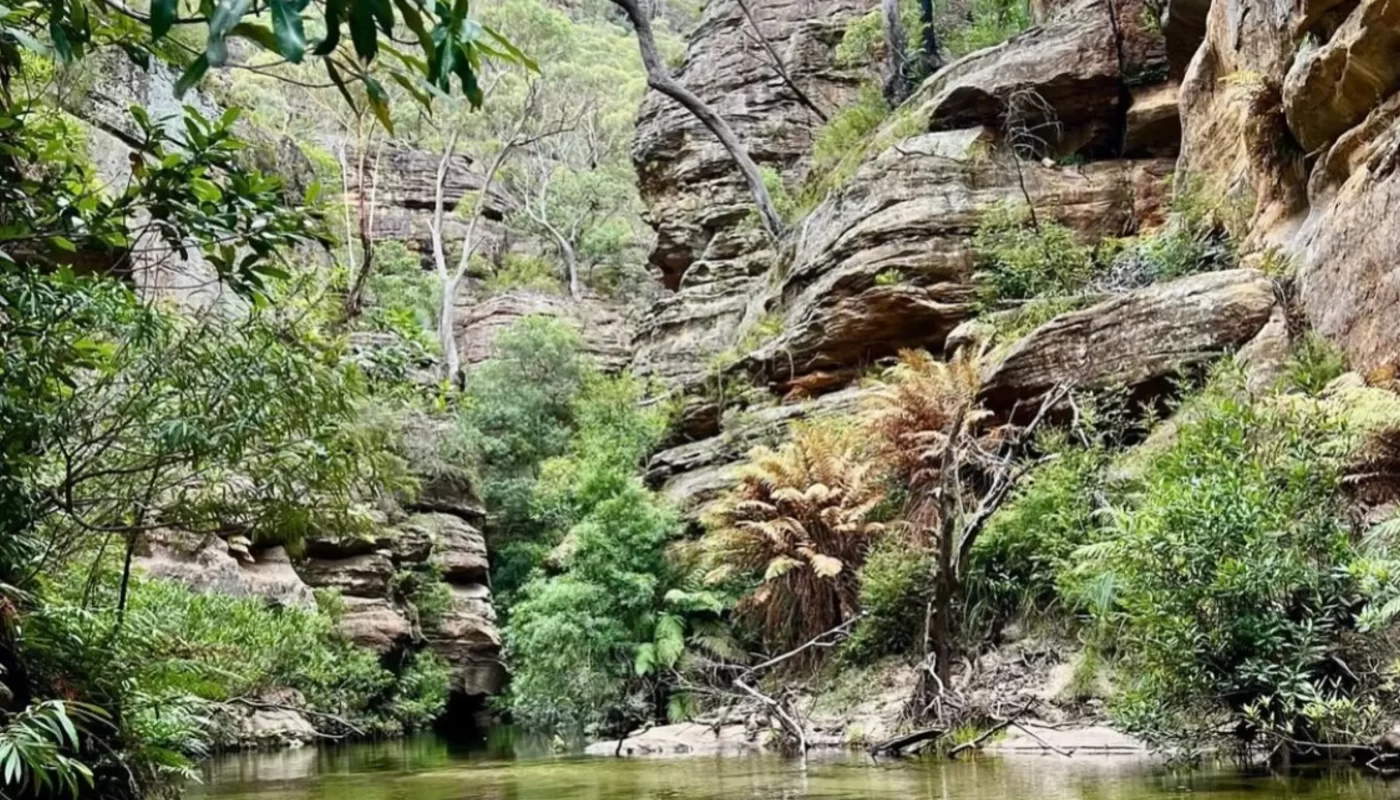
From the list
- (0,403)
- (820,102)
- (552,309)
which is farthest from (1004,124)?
(552,309)

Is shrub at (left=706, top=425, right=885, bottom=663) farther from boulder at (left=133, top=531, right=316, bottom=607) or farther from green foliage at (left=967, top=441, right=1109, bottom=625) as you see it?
boulder at (left=133, top=531, right=316, bottom=607)

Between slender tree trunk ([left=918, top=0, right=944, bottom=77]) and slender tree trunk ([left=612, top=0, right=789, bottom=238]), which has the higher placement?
slender tree trunk ([left=918, top=0, right=944, bottom=77])

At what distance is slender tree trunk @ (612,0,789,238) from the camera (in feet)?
62.7

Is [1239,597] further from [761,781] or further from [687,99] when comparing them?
[687,99]

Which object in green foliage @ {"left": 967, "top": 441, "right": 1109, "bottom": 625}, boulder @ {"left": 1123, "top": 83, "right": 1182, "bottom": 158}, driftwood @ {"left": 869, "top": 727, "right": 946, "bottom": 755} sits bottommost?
driftwood @ {"left": 869, "top": 727, "right": 946, "bottom": 755}

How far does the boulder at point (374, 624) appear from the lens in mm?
18344

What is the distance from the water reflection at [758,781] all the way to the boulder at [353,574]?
295 inches

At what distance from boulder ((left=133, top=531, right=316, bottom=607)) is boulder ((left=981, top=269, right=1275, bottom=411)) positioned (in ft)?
33.0

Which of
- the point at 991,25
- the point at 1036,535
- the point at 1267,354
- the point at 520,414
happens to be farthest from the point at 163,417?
the point at 520,414

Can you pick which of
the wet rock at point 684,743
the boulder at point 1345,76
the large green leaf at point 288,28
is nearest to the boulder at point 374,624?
the wet rock at point 684,743

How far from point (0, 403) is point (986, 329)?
1164 centimetres

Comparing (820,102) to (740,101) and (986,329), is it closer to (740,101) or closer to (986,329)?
(740,101)

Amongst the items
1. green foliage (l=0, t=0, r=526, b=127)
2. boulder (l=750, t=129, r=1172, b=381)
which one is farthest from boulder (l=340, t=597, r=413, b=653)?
green foliage (l=0, t=0, r=526, b=127)

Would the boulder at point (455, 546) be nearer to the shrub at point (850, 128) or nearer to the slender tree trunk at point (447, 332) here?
the slender tree trunk at point (447, 332)
